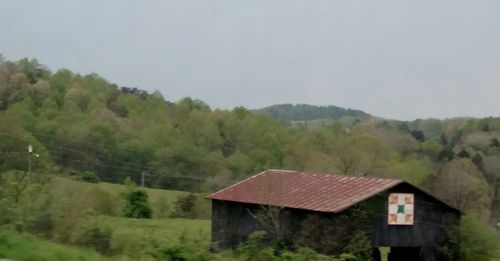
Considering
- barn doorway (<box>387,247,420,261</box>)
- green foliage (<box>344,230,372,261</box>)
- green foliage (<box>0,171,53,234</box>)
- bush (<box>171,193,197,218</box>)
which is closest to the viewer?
green foliage (<box>0,171,53,234</box>)

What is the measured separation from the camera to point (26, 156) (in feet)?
74.8

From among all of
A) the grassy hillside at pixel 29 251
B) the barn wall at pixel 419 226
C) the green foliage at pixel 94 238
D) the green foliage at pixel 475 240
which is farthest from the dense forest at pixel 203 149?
the grassy hillside at pixel 29 251

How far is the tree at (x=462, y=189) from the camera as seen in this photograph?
44.8 metres

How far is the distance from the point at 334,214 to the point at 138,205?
38.9ft

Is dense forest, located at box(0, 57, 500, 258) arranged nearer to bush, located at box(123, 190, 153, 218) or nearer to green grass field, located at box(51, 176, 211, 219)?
green grass field, located at box(51, 176, 211, 219)

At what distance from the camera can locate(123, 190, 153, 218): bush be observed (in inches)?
1372

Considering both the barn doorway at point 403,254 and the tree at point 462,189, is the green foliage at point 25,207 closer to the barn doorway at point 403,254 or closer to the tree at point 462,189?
the barn doorway at point 403,254

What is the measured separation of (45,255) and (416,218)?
2221 cm

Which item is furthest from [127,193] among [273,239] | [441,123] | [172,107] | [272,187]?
[441,123]

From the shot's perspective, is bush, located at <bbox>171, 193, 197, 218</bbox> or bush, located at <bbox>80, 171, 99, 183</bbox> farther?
bush, located at <bbox>171, 193, 197, 218</bbox>

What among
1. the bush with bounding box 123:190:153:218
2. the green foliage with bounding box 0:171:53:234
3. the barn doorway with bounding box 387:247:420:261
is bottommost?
the barn doorway with bounding box 387:247:420:261

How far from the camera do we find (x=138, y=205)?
118 feet

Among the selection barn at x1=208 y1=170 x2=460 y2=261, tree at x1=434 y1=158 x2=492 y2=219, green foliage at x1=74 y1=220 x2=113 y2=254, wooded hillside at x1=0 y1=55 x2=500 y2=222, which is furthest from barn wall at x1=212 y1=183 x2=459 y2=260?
tree at x1=434 y1=158 x2=492 y2=219

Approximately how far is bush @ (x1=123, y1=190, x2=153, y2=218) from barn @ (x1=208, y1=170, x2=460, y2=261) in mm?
4262
